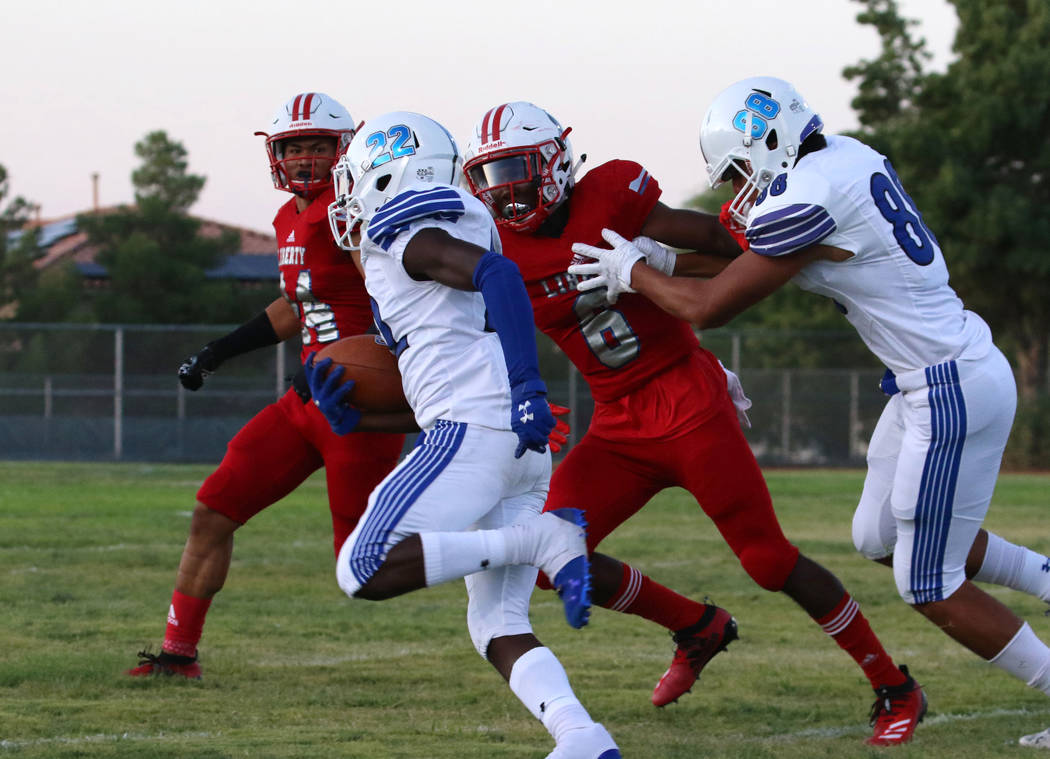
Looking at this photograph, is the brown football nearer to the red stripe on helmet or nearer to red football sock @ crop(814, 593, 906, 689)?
the red stripe on helmet

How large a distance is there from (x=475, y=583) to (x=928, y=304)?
62.3 inches

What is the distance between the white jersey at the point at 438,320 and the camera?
3.81 m

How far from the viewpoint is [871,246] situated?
402cm

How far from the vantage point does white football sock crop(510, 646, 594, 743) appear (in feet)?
11.6

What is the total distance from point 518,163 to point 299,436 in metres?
1.50

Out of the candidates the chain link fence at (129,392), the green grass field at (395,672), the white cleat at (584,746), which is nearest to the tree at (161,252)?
the chain link fence at (129,392)

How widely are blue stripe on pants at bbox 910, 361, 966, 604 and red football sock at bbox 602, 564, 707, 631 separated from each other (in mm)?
1161

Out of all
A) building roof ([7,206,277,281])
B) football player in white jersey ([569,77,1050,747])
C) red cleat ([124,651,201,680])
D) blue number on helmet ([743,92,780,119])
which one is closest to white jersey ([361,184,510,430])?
football player in white jersey ([569,77,1050,747])

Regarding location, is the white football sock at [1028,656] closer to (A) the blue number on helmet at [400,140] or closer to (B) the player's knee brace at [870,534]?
(B) the player's knee brace at [870,534]

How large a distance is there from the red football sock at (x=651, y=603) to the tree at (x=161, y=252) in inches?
938

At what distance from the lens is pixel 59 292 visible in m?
26.9

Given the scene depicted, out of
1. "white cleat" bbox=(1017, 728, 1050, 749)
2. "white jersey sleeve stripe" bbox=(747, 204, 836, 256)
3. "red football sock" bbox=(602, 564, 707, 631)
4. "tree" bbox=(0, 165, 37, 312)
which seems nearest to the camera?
"white jersey sleeve stripe" bbox=(747, 204, 836, 256)

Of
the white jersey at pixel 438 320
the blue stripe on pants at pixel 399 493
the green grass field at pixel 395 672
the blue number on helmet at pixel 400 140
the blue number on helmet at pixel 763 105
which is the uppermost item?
the blue number on helmet at pixel 763 105

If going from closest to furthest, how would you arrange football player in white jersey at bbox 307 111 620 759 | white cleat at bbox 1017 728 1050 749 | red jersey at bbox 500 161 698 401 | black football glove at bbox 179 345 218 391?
football player in white jersey at bbox 307 111 620 759, white cleat at bbox 1017 728 1050 749, red jersey at bbox 500 161 698 401, black football glove at bbox 179 345 218 391
